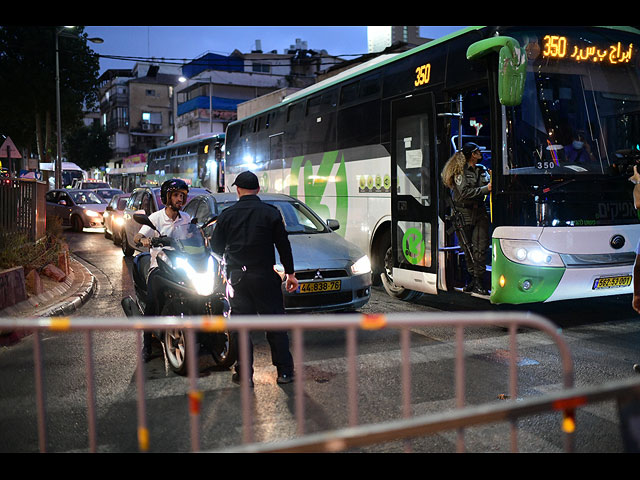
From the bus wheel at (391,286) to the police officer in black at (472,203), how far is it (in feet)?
4.73

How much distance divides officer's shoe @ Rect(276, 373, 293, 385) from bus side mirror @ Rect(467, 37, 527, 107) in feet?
12.1

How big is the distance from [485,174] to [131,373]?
5.07 metres

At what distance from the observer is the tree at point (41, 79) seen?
117ft

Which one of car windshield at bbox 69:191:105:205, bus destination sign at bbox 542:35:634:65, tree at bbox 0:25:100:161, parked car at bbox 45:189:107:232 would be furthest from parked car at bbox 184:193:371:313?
tree at bbox 0:25:100:161

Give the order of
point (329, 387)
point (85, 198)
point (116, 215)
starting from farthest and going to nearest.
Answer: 1. point (85, 198)
2. point (116, 215)
3. point (329, 387)

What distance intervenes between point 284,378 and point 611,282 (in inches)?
162

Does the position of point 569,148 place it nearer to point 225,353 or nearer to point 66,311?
point 225,353

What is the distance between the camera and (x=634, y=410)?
232cm

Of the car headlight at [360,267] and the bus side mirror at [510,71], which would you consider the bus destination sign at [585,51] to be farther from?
the car headlight at [360,267]

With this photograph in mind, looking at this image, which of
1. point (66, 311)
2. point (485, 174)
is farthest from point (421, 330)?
point (66, 311)

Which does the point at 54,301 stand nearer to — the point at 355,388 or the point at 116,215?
Answer: the point at 355,388

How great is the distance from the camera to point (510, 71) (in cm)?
667

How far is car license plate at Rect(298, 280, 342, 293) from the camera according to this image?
7372 mm

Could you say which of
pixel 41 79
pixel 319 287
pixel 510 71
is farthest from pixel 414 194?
pixel 41 79
